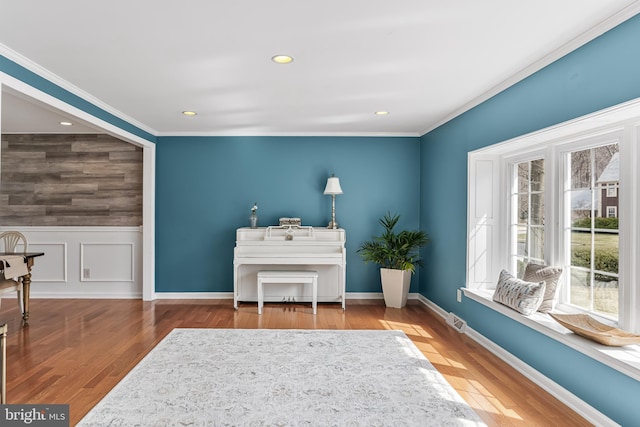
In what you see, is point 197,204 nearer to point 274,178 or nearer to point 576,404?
point 274,178

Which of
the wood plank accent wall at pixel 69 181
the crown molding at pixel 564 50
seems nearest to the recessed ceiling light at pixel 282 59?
the crown molding at pixel 564 50

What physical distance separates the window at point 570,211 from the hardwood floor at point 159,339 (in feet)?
2.39

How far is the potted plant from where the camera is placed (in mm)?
4998

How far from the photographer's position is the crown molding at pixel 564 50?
6.79 ft

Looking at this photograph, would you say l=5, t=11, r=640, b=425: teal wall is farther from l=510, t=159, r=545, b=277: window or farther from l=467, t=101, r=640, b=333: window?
l=510, t=159, r=545, b=277: window

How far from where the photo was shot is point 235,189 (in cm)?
552

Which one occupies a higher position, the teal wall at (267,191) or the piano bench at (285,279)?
the teal wall at (267,191)

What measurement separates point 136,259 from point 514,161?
499 centimetres

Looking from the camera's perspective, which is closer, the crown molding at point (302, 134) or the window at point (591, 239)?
the window at point (591, 239)

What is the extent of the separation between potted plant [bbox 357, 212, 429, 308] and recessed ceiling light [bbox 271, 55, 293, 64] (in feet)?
9.54

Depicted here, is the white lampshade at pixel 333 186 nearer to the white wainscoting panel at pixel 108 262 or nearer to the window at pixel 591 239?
the window at pixel 591 239

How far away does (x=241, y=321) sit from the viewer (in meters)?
4.43

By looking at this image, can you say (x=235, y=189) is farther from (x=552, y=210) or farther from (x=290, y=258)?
(x=552, y=210)

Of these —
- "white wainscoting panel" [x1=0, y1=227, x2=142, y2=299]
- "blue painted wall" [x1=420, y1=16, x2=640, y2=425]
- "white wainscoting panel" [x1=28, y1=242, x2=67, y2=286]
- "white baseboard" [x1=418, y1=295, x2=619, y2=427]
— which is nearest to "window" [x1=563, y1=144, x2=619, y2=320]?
"blue painted wall" [x1=420, y1=16, x2=640, y2=425]
